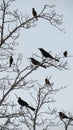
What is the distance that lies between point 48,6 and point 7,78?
348cm

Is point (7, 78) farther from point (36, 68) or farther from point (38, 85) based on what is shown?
point (38, 85)

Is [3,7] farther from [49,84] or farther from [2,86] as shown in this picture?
[49,84]

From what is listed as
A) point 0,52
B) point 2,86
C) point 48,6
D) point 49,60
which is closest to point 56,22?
point 48,6

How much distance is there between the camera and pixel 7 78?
11.6 metres

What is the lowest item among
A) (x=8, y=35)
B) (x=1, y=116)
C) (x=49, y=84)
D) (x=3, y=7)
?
(x=1, y=116)

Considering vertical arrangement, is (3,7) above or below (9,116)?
above

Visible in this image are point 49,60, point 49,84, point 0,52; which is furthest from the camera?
point 49,84

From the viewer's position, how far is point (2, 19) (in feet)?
36.4

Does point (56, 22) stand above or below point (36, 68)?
above

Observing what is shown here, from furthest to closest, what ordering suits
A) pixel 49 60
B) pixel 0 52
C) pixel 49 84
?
pixel 49 84 < pixel 0 52 < pixel 49 60

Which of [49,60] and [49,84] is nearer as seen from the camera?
[49,60]

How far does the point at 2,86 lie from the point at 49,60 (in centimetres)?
243

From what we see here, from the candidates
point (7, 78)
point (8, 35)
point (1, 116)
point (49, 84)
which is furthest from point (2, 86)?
point (49, 84)

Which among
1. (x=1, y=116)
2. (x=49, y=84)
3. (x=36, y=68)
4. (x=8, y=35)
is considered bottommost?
(x=1, y=116)
